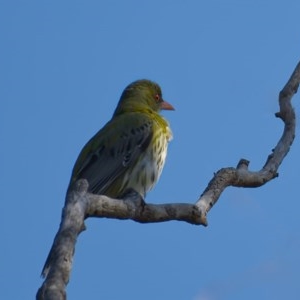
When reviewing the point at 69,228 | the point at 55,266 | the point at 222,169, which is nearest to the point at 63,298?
the point at 55,266

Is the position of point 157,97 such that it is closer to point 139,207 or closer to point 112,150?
point 112,150

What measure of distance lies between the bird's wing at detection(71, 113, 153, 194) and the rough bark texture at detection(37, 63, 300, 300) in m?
1.74

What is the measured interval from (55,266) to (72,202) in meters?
0.73

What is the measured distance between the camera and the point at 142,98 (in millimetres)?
10430

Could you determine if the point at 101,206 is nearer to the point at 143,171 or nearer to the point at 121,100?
the point at 143,171

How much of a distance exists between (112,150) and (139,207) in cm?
285

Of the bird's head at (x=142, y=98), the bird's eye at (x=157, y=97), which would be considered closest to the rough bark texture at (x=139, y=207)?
the bird's head at (x=142, y=98)

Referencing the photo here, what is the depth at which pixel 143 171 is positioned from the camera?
29.4 ft

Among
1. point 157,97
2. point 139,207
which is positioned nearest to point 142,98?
point 157,97

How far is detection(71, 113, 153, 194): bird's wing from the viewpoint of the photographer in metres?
8.90

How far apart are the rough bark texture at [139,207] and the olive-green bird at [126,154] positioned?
5.30 feet

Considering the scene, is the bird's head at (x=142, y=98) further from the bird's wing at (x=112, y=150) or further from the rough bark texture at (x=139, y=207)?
the rough bark texture at (x=139, y=207)

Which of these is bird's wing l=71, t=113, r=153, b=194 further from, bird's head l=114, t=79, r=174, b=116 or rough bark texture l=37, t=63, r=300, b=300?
rough bark texture l=37, t=63, r=300, b=300

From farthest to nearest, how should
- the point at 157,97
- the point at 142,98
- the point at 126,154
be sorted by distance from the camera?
the point at 157,97
the point at 142,98
the point at 126,154
